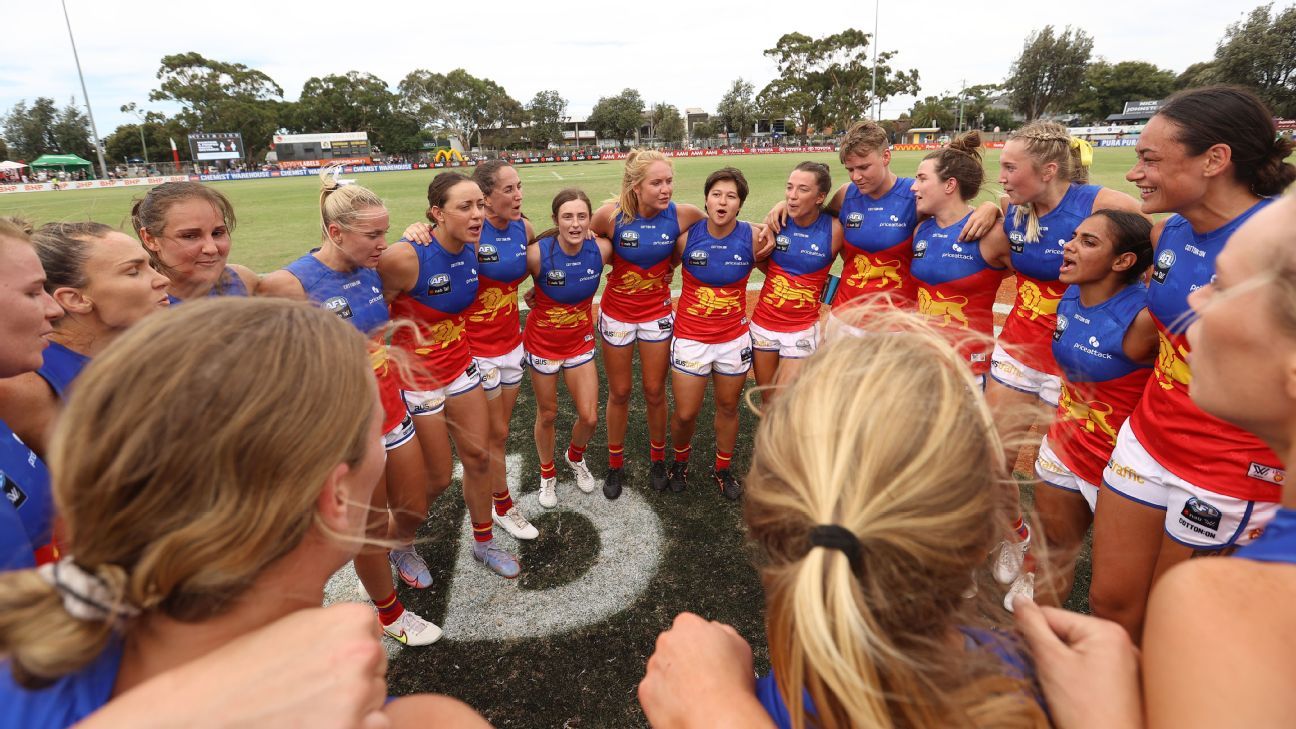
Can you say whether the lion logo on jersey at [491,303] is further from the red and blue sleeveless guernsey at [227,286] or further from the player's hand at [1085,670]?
the player's hand at [1085,670]

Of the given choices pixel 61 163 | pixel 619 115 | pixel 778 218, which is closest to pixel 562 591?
pixel 778 218

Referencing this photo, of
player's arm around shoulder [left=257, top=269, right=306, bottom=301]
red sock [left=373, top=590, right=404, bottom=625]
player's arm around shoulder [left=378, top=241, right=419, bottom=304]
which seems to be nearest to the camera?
player's arm around shoulder [left=257, top=269, right=306, bottom=301]

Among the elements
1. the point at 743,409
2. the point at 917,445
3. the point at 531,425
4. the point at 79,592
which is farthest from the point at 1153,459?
the point at 531,425

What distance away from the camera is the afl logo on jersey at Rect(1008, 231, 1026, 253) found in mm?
3537

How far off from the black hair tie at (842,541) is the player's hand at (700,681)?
33cm

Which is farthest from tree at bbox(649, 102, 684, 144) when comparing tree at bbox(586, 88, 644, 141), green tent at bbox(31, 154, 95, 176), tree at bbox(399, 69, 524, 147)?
green tent at bbox(31, 154, 95, 176)

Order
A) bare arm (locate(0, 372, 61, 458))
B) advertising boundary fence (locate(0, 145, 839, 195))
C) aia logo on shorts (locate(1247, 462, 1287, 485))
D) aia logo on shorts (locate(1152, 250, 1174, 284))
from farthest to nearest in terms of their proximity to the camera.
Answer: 1. advertising boundary fence (locate(0, 145, 839, 195))
2. aia logo on shorts (locate(1152, 250, 1174, 284))
3. aia logo on shorts (locate(1247, 462, 1287, 485))
4. bare arm (locate(0, 372, 61, 458))

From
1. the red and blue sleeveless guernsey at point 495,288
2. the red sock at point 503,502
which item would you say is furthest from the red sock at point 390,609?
the red and blue sleeveless guernsey at point 495,288

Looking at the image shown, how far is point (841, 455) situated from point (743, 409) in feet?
15.9

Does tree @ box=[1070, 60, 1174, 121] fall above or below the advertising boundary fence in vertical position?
above

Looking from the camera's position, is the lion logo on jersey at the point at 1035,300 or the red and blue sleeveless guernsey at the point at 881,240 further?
the red and blue sleeveless guernsey at the point at 881,240

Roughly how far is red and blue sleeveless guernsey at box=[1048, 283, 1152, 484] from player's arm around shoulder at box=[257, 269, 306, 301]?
11.9ft

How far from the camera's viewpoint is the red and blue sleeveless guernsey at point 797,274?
434 centimetres

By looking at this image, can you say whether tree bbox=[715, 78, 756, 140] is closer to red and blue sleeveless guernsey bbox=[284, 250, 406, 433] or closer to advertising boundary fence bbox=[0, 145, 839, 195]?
advertising boundary fence bbox=[0, 145, 839, 195]
